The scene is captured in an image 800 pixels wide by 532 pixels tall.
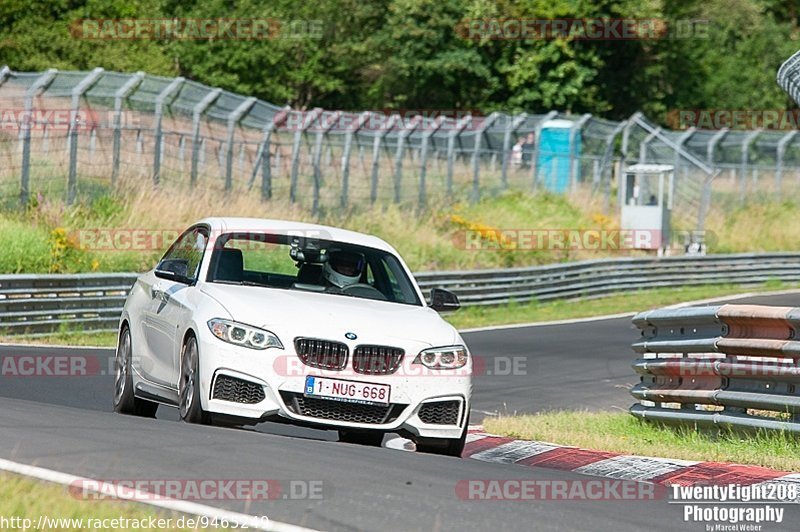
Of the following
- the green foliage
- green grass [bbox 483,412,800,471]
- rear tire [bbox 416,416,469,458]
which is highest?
the green foliage

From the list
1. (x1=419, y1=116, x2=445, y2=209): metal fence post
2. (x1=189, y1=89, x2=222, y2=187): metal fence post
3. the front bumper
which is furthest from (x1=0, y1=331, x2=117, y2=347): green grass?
(x1=419, y1=116, x2=445, y2=209): metal fence post

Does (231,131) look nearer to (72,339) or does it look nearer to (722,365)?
(72,339)

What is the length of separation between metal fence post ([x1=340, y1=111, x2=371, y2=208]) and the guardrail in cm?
426

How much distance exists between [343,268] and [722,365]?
9.11ft

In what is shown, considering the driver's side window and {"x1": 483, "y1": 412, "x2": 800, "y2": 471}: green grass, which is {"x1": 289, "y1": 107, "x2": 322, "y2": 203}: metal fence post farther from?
the driver's side window

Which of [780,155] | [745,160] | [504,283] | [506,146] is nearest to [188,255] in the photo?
[504,283]

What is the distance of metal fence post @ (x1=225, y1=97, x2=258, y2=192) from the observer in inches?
1159

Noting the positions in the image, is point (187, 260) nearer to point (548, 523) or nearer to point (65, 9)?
point (548, 523)

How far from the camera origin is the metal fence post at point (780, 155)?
4534cm

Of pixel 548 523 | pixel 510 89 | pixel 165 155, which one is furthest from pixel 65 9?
pixel 548 523

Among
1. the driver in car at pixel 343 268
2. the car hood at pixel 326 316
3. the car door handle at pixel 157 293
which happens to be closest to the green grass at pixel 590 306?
the driver in car at pixel 343 268

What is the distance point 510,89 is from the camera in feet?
188

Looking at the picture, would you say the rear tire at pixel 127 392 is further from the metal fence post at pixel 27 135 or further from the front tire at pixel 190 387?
the metal fence post at pixel 27 135

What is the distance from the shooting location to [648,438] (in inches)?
466
